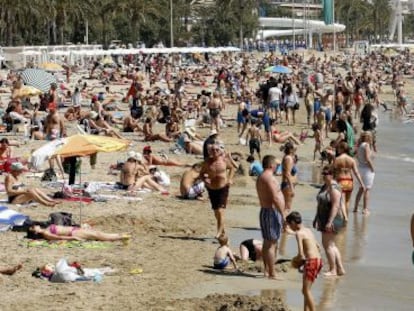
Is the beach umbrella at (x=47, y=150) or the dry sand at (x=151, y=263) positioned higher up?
the beach umbrella at (x=47, y=150)

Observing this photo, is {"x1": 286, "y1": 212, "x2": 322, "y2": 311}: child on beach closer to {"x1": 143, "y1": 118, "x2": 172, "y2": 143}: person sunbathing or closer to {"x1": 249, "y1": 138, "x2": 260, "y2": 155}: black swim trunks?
{"x1": 249, "y1": 138, "x2": 260, "y2": 155}: black swim trunks

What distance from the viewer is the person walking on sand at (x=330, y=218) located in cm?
1020

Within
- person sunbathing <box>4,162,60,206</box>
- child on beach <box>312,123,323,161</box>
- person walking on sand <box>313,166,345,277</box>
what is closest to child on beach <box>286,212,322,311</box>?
person walking on sand <box>313,166,345,277</box>

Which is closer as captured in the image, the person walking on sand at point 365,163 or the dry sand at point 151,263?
the dry sand at point 151,263

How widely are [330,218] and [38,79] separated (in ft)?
56.9

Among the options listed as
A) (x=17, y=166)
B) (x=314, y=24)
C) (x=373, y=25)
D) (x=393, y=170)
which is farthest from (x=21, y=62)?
(x=373, y=25)

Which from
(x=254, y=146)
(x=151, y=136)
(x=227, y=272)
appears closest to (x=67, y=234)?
(x=227, y=272)

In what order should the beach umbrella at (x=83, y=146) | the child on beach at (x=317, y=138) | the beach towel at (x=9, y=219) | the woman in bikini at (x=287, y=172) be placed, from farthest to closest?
the child on beach at (x=317, y=138) < the woman in bikini at (x=287, y=172) < the beach umbrella at (x=83, y=146) < the beach towel at (x=9, y=219)

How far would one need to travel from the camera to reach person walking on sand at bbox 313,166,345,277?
10.2 metres

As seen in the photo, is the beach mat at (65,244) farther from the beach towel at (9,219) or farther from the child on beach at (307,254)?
the child on beach at (307,254)

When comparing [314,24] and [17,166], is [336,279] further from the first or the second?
[314,24]

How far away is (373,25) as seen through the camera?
125m

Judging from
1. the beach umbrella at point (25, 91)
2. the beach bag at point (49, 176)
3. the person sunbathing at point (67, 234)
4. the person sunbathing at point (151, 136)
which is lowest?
the person sunbathing at point (67, 234)

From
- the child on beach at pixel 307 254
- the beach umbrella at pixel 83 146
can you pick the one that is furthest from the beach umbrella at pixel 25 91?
the child on beach at pixel 307 254
